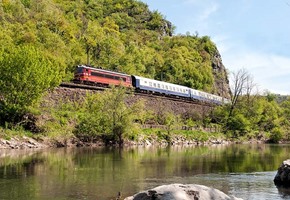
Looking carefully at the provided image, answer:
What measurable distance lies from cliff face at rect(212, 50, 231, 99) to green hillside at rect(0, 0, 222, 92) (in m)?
3.35

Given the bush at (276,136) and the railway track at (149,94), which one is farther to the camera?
the bush at (276,136)

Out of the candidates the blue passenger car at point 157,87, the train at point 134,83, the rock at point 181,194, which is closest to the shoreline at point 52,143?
the train at point 134,83

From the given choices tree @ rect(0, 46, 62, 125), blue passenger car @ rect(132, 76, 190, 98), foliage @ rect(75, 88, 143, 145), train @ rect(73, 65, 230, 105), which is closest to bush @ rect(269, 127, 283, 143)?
train @ rect(73, 65, 230, 105)

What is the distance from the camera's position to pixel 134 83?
69562 mm

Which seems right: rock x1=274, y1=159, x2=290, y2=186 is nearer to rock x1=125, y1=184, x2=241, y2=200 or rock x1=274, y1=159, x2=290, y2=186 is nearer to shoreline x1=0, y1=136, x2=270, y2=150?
rock x1=125, y1=184, x2=241, y2=200

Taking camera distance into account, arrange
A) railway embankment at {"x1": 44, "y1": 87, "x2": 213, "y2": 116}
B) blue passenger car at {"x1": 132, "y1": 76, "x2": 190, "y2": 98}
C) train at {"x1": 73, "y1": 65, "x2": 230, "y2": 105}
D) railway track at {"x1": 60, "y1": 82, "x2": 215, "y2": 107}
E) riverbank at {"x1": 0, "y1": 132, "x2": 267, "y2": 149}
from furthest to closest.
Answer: blue passenger car at {"x1": 132, "y1": 76, "x2": 190, "y2": 98} < train at {"x1": 73, "y1": 65, "x2": 230, "y2": 105} < railway track at {"x1": 60, "y1": 82, "x2": 215, "y2": 107} < railway embankment at {"x1": 44, "y1": 87, "x2": 213, "y2": 116} < riverbank at {"x1": 0, "y1": 132, "x2": 267, "y2": 149}

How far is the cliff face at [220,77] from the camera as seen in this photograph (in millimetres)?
145750

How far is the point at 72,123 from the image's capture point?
49750 millimetres

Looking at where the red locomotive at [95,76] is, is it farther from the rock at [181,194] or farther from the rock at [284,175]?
the rock at [181,194]

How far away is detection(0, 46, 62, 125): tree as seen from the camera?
42938mm

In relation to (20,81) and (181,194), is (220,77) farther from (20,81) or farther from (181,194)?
(181,194)

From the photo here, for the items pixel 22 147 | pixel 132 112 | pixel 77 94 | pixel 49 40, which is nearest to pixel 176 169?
pixel 22 147

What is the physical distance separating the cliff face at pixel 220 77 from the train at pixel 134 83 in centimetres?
5077

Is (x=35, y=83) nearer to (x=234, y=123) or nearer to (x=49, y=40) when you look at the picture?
(x=49, y=40)
